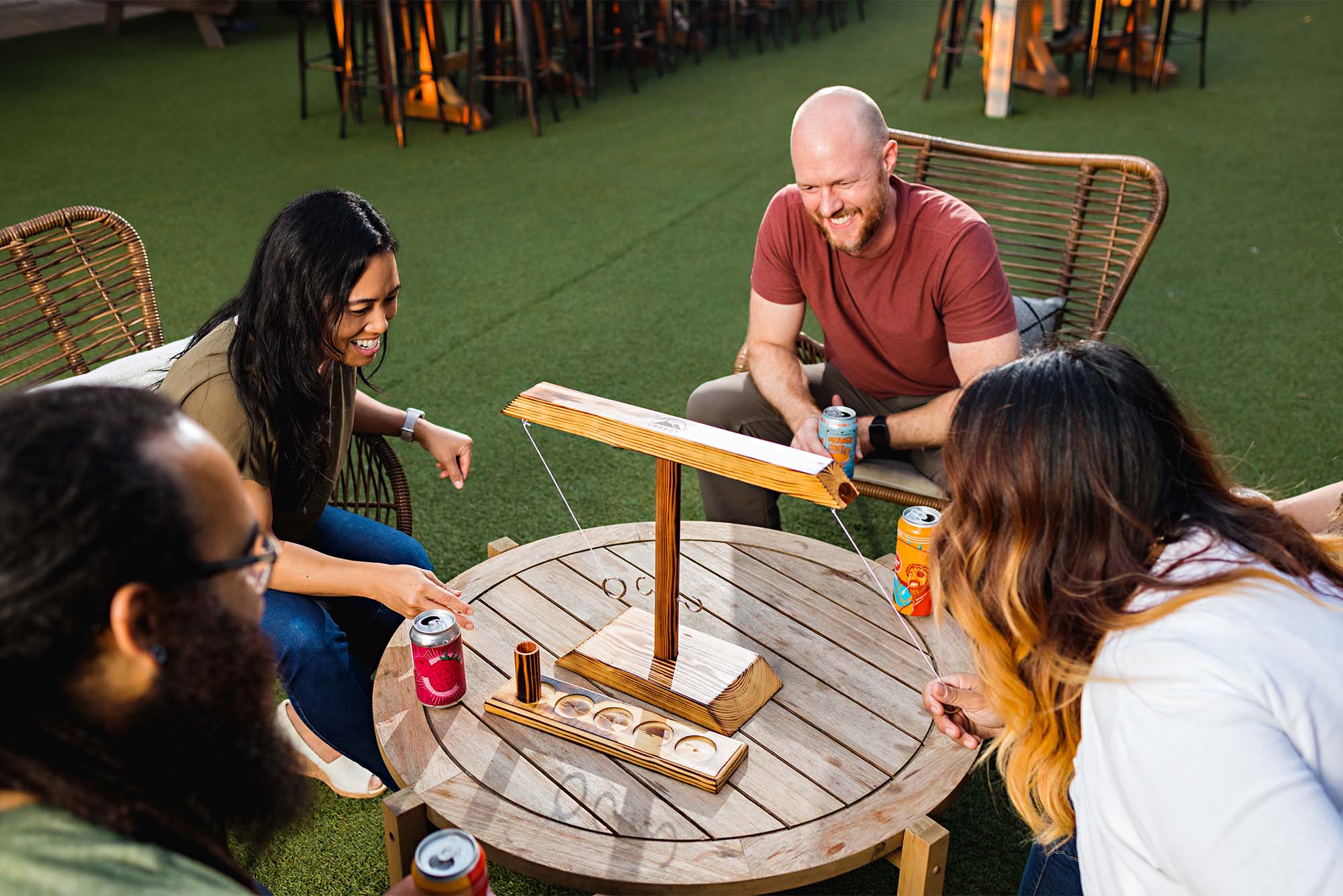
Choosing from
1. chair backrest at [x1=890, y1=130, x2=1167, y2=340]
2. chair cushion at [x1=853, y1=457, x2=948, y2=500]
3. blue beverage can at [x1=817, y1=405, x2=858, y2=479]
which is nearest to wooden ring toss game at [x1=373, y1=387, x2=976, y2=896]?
blue beverage can at [x1=817, y1=405, x2=858, y2=479]

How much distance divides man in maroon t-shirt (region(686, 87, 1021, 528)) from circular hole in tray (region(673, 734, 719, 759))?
3.25 feet

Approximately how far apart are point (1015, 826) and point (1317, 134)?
600cm

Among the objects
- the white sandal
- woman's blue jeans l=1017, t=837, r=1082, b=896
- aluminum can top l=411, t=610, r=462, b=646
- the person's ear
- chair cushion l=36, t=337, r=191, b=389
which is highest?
the person's ear

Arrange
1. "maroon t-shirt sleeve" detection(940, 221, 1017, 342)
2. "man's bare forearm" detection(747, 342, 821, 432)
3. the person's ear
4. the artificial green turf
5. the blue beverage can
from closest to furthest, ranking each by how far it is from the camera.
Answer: the person's ear < the blue beverage can < "maroon t-shirt sleeve" detection(940, 221, 1017, 342) < "man's bare forearm" detection(747, 342, 821, 432) < the artificial green turf

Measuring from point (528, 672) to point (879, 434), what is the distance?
1.23 meters

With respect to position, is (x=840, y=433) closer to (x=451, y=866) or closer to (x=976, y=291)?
(x=976, y=291)

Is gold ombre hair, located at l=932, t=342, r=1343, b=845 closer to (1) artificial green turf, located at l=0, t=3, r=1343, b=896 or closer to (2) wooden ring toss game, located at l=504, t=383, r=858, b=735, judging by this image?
(2) wooden ring toss game, located at l=504, t=383, r=858, b=735

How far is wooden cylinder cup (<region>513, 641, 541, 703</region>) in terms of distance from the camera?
1.81 meters

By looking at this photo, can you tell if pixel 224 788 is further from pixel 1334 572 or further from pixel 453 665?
pixel 1334 572

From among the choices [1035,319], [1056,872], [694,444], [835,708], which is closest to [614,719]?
[835,708]

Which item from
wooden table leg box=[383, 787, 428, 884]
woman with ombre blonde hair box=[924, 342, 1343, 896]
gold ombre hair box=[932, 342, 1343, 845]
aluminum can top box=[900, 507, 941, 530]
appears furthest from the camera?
aluminum can top box=[900, 507, 941, 530]

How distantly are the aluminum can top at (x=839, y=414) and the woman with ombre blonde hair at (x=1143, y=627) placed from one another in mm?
982

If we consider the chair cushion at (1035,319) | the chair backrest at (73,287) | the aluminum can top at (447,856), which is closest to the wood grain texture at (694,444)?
the aluminum can top at (447,856)

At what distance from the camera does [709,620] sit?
6.95ft
